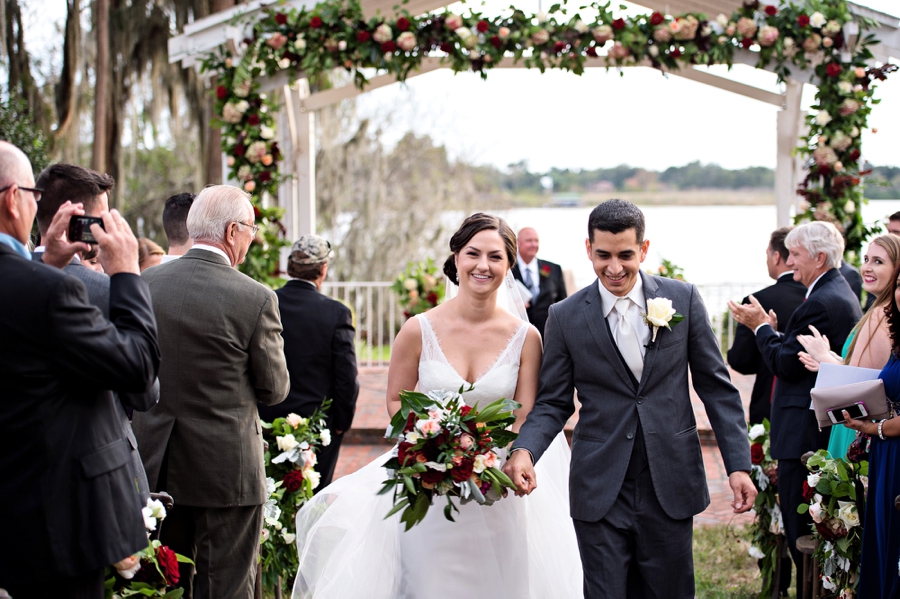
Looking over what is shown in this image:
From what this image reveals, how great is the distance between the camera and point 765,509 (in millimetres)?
5211

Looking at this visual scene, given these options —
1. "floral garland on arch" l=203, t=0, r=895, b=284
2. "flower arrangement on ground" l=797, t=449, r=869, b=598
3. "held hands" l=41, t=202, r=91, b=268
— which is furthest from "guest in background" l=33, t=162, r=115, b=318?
"floral garland on arch" l=203, t=0, r=895, b=284

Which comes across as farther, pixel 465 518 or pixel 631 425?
pixel 465 518

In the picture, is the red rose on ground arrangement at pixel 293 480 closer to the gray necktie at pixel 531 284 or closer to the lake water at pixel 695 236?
the gray necktie at pixel 531 284

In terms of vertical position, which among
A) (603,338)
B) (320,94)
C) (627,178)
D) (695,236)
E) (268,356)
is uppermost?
(627,178)

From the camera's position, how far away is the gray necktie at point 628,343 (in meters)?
3.42

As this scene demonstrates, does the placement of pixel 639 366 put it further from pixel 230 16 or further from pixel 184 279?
pixel 230 16

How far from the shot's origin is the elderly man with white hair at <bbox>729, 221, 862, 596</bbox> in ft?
15.4

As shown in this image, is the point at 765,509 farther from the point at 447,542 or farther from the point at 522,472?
the point at 522,472

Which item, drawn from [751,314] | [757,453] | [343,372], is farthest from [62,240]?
[757,453]

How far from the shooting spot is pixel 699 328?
347 centimetres

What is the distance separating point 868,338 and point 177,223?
11.2 ft

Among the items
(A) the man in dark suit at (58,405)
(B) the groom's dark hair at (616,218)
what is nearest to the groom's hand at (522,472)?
(B) the groom's dark hair at (616,218)

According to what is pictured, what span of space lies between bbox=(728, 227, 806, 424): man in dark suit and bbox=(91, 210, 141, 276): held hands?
13.0 feet

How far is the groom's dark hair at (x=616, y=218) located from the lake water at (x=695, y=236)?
49.7ft
